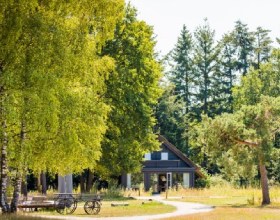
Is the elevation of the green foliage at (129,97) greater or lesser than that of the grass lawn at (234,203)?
greater

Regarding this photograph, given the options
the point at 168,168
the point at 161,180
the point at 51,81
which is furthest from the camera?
the point at 161,180

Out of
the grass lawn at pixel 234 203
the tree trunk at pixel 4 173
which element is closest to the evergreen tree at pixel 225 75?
the grass lawn at pixel 234 203

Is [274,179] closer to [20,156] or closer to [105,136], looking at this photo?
Answer: [105,136]

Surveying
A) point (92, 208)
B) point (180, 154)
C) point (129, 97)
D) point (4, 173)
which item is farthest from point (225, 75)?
point (4, 173)

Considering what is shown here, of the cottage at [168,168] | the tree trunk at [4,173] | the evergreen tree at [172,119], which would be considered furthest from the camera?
the evergreen tree at [172,119]

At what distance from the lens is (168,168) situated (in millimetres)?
58625

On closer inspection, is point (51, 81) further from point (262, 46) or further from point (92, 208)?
point (262, 46)

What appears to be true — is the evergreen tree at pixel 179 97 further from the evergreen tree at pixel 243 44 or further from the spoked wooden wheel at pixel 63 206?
the spoked wooden wheel at pixel 63 206

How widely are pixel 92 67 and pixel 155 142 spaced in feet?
72.8

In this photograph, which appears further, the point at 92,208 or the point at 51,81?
the point at 92,208

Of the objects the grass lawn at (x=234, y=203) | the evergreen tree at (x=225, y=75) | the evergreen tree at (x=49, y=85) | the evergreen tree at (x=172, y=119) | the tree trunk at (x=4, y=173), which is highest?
the evergreen tree at (x=225, y=75)

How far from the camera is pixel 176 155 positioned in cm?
5944

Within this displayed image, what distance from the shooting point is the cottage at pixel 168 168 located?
2295 inches

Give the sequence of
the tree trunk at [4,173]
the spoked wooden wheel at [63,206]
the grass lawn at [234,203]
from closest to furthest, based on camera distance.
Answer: the tree trunk at [4,173] → the grass lawn at [234,203] → the spoked wooden wheel at [63,206]
